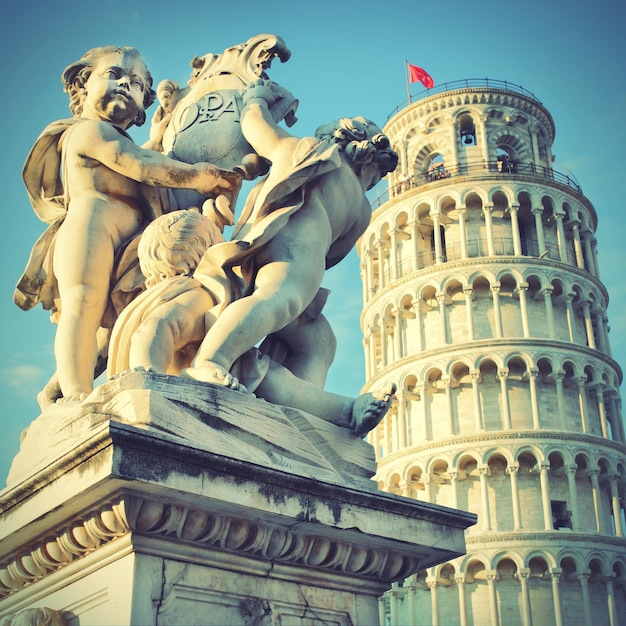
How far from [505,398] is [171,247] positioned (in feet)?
138

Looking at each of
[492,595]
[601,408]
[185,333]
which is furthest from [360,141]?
[601,408]

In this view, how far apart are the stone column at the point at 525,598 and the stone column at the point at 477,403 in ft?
21.7

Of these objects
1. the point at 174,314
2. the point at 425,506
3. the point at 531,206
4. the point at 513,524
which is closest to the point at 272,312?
the point at 174,314

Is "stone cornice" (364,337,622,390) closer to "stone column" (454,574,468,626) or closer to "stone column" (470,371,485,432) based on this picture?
"stone column" (470,371,485,432)

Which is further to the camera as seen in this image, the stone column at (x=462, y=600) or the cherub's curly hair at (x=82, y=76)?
the stone column at (x=462, y=600)

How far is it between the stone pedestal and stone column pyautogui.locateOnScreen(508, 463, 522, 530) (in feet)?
133

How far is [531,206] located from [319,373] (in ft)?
153

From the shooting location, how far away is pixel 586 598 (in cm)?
4203

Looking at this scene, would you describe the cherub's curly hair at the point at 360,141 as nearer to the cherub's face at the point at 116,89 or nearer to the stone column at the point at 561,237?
the cherub's face at the point at 116,89

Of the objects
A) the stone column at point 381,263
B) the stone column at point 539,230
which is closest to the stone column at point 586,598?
the stone column at point 539,230

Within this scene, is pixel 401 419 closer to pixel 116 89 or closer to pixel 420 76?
pixel 420 76

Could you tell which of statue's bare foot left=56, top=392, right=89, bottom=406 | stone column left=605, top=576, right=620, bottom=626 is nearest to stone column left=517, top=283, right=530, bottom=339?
stone column left=605, top=576, right=620, bottom=626

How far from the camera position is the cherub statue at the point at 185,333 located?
3953mm

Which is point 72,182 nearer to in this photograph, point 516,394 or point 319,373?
point 319,373
